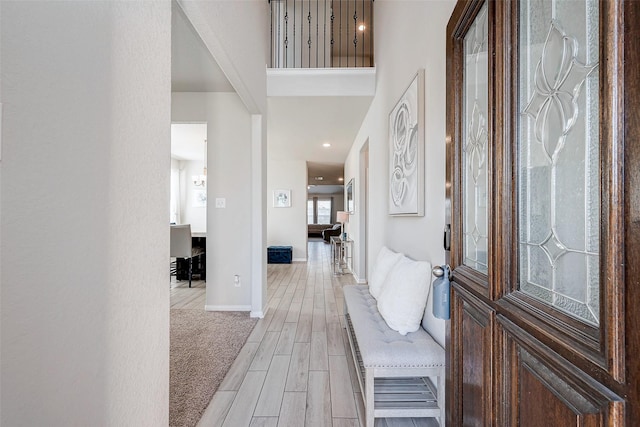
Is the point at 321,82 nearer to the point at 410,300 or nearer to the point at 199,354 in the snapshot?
the point at 410,300

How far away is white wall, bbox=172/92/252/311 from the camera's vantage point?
A: 361 cm

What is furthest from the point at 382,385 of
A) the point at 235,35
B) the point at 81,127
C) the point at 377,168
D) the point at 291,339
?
the point at 235,35

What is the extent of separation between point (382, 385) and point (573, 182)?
1587 mm

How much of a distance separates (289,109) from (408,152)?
2.33 meters

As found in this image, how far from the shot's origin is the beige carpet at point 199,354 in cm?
181

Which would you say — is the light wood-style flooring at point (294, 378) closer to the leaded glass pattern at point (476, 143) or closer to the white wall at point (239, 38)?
the leaded glass pattern at point (476, 143)

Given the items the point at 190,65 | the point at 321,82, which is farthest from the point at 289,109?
the point at 190,65

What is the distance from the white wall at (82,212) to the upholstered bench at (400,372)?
975 mm

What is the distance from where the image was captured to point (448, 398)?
54.1 inches

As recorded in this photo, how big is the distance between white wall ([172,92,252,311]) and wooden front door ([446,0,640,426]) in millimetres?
2813

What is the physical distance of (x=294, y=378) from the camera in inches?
82.7

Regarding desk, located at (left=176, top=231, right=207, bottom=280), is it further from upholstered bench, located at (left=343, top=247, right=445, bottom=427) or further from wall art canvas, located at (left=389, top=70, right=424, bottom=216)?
upholstered bench, located at (left=343, top=247, right=445, bottom=427)

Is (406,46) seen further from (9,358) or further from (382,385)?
(9,358)

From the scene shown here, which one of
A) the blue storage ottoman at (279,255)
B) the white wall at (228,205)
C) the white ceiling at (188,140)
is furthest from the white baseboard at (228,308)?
the blue storage ottoman at (279,255)
